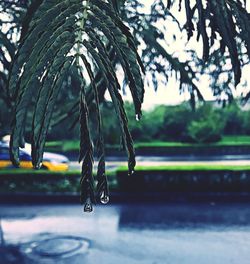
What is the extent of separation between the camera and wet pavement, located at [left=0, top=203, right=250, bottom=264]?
6482 mm


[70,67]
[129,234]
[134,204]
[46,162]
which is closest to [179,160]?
[46,162]

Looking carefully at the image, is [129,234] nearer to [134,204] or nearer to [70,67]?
[134,204]

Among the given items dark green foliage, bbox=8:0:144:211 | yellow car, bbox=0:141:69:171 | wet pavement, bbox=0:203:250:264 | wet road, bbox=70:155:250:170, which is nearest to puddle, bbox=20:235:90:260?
wet pavement, bbox=0:203:250:264

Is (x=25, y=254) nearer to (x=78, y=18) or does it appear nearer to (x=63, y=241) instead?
(x=63, y=241)

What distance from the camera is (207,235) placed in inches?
300

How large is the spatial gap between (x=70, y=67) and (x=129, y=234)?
7283mm

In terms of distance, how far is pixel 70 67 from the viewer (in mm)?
887

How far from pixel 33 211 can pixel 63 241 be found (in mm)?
2967

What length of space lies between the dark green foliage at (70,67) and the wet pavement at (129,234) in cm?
567

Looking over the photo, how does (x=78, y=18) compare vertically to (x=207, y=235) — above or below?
above

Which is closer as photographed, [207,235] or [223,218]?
[207,235]

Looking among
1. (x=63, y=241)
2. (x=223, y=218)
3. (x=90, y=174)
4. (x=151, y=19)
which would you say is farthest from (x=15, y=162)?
(x=223, y=218)

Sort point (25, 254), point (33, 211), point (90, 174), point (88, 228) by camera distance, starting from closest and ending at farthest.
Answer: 1. point (90, 174)
2. point (25, 254)
3. point (88, 228)
4. point (33, 211)

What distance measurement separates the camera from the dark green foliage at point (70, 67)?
0.86 meters
